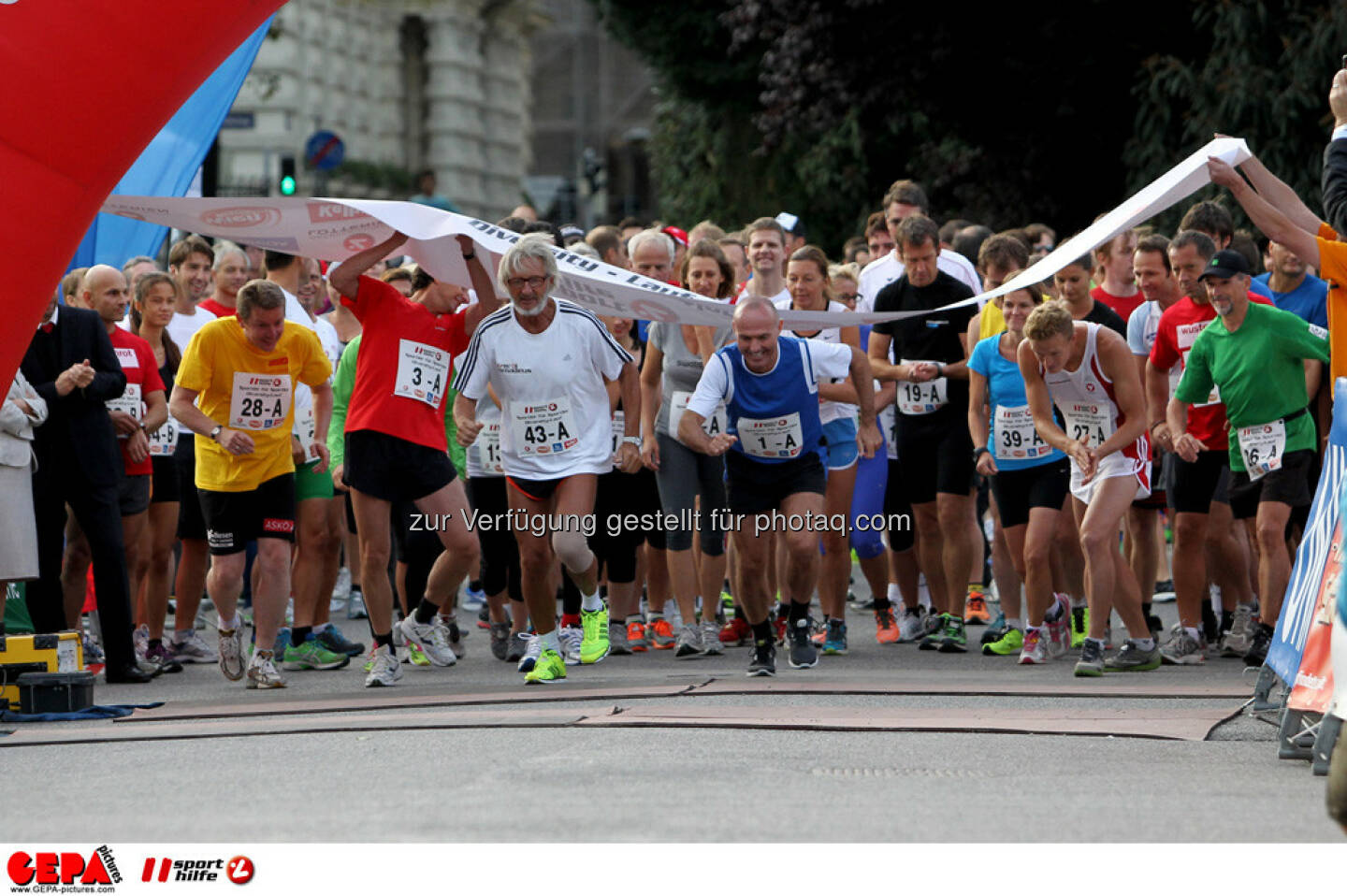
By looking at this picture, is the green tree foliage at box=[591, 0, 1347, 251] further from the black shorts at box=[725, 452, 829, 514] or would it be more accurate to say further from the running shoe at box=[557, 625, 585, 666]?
the running shoe at box=[557, 625, 585, 666]

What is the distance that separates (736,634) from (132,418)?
357 cm

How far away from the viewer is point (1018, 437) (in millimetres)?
11062

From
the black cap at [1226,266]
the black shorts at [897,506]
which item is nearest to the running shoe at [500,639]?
the black shorts at [897,506]

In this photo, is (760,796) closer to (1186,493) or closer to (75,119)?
(75,119)

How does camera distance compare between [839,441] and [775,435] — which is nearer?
[775,435]

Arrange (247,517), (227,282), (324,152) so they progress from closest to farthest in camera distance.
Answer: (247,517) → (227,282) → (324,152)

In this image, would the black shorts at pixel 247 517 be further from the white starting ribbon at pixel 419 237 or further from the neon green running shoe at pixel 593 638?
the neon green running shoe at pixel 593 638

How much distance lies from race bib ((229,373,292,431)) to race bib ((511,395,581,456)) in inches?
54.1

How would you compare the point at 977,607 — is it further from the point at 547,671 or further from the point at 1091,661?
the point at 547,671

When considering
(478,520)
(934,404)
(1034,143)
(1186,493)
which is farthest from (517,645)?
(1034,143)

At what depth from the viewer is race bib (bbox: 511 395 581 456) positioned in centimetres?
1025

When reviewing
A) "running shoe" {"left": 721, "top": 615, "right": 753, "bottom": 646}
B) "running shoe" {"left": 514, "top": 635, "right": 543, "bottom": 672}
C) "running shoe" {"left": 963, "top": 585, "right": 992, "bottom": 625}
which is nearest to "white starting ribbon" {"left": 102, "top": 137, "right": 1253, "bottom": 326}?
"running shoe" {"left": 514, "top": 635, "right": 543, "bottom": 672}

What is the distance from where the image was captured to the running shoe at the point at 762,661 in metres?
10.4

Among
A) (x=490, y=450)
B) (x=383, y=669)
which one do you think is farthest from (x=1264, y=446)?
(x=383, y=669)
